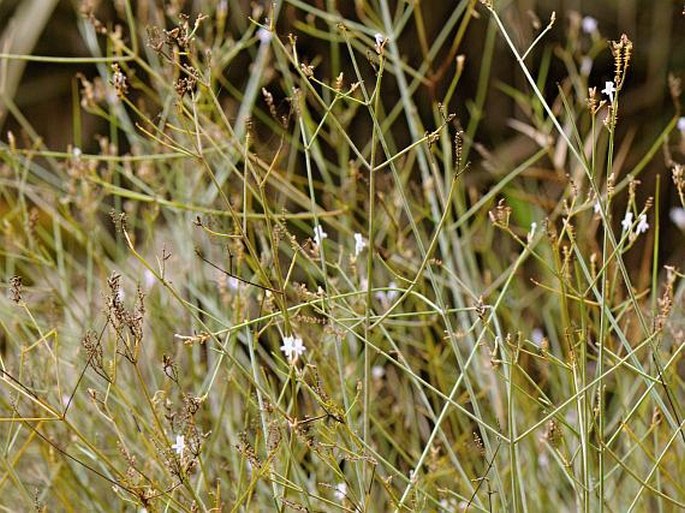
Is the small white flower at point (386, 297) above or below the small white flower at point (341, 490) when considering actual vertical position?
below

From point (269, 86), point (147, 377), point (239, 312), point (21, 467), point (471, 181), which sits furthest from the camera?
point (269, 86)

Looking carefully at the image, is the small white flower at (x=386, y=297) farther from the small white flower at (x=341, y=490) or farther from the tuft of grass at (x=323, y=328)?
the small white flower at (x=341, y=490)

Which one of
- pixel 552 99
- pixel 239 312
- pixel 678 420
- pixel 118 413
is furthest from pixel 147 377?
pixel 552 99

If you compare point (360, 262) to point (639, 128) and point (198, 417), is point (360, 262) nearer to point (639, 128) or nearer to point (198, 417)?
point (198, 417)

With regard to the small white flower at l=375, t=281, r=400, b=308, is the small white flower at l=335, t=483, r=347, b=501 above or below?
above

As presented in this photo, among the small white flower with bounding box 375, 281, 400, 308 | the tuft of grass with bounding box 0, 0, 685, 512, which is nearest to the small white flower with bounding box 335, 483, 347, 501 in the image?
the tuft of grass with bounding box 0, 0, 685, 512

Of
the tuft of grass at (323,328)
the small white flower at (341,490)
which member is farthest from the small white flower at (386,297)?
the small white flower at (341,490)

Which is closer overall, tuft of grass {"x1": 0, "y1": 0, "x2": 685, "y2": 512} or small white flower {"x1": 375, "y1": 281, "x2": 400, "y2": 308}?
tuft of grass {"x1": 0, "y1": 0, "x2": 685, "y2": 512}

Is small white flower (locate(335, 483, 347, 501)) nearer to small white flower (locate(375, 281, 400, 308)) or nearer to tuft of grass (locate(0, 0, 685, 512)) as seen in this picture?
tuft of grass (locate(0, 0, 685, 512))

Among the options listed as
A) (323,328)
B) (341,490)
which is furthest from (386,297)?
(341,490)
